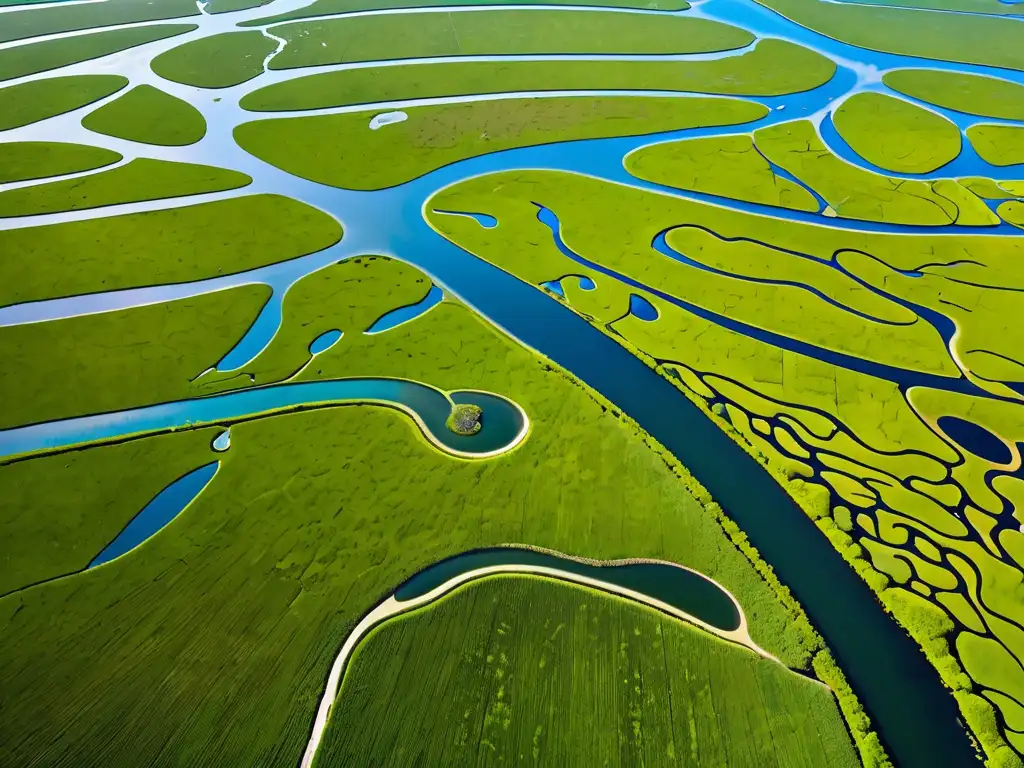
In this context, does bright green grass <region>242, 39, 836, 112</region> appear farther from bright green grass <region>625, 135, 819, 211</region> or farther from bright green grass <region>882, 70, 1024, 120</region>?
bright green grass <region>625, 135, 819, 211</region>

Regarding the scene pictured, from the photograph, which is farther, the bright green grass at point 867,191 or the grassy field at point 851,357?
the bright green grass at point 867,191

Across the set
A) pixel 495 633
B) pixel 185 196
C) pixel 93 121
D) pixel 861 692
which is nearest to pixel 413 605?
pixel 495 633

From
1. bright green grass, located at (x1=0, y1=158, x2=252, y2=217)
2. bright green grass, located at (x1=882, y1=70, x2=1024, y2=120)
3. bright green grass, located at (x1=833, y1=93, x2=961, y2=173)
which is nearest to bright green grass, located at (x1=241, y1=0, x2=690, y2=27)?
bright green grass, located at (x1=882, y1=70, x2=1024, y2=120)

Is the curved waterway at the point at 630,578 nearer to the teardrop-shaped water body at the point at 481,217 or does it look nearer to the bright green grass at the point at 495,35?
the teardrop-shaped water body at the point at 481,217

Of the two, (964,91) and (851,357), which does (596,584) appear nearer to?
(851,357)

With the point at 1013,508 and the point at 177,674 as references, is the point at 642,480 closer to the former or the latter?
the point at 1013,508

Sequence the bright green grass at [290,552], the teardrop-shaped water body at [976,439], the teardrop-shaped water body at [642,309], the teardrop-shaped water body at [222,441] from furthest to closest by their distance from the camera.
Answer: the teardrop-shaped water body at [642,309] < the teardrop-shaped water body at [222,441] < the teardrop-shaped water body at [976,439] < the bright green grass at [290,552]

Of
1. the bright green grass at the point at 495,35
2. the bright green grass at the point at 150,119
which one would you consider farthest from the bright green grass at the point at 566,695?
the bright green grass at the point at 495,35

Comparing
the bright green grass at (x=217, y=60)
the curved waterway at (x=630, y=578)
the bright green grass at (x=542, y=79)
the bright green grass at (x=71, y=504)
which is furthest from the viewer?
the bright green grass at (x=217, y=60)
